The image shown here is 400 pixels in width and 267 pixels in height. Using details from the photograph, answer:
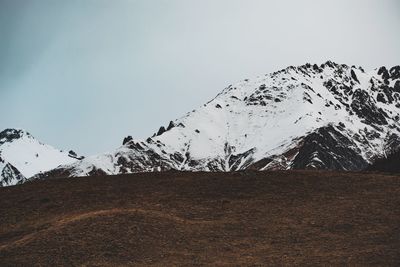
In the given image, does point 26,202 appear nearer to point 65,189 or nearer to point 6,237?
point 65,189

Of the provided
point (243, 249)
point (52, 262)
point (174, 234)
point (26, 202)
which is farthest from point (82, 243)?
point (26, 202)

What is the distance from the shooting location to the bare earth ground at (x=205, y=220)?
1222 inches

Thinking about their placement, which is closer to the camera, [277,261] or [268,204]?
[277,261]

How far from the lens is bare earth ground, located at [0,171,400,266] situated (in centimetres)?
3105

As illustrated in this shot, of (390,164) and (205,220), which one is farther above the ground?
(390,164)

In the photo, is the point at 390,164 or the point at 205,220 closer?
the point at 205,220

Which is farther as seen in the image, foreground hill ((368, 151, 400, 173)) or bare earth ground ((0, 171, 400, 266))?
foreground hill ((368, 151, 400, 173))

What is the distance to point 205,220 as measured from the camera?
3669cm

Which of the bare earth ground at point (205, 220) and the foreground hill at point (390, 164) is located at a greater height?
the foreground hill at point (390, 164)

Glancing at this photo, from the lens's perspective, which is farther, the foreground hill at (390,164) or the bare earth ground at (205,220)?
the foreground hill at (390,164)

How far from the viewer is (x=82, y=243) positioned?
107 ft

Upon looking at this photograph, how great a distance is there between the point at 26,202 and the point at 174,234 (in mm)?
12254

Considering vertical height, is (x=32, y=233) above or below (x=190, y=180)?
below

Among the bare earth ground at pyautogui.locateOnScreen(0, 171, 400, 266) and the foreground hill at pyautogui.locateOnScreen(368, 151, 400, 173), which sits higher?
the foreground hill at pyautogui.locateOnScreen(368, 151, 400, 173)
